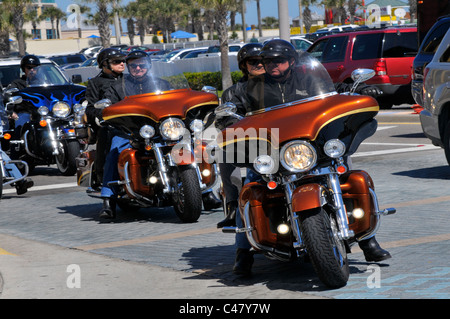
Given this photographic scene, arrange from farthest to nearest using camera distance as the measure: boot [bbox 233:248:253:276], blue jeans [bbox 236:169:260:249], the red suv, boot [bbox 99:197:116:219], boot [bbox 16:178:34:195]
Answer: the red suv
boot [bbox 16:178:34:195]
boot [bbox 99:197:116:219]
boot [bbox 233:248:253:276]
blue jeans [bbox 236:169:260:249]

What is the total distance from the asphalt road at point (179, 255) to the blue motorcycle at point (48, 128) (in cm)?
204

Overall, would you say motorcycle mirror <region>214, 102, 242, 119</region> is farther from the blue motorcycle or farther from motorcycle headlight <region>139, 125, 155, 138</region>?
the blue motorcycle

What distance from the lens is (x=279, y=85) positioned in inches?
240

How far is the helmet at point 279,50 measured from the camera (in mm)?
6102

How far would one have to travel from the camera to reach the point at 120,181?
9227mm

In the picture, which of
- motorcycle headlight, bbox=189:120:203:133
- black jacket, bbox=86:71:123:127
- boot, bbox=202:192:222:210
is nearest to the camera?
motorcycle headlight, bbox=189:120:203:133

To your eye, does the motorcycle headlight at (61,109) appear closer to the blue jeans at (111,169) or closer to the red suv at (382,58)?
the blue jeans at (111,169)

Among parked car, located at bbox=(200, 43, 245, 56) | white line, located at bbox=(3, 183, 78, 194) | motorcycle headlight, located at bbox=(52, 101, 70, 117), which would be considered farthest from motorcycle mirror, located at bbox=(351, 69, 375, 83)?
parked car, located at bbox=(200, 43, 245, 56)

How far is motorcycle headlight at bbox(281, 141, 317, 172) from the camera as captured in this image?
5613mm

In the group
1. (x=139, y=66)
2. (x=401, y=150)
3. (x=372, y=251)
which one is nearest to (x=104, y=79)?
(x=139, y=66)

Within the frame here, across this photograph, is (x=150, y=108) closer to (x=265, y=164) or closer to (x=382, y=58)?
(x=265, y=164)

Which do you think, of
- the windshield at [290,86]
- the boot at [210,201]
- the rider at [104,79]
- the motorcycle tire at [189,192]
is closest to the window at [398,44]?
the rider at [104,79]

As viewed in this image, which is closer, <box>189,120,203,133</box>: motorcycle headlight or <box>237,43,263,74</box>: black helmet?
<box>237,43,263,74</box>: black helmet

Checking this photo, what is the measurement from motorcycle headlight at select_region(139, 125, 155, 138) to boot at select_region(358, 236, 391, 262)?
10.5ft
